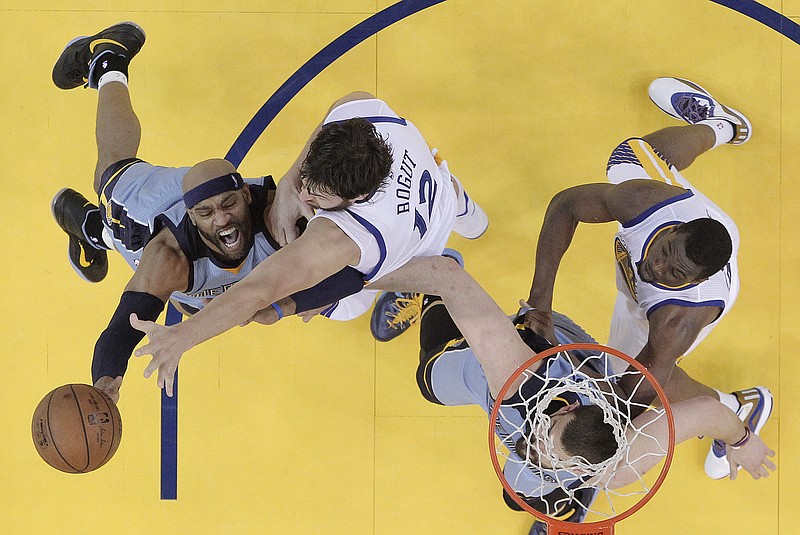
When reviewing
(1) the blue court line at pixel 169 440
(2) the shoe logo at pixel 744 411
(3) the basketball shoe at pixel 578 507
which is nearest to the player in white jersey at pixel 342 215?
(1) the blue court line at pixel 169 440

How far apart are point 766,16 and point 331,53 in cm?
227

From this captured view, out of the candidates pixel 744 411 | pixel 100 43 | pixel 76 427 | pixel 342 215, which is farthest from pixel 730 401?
pixel 100 43

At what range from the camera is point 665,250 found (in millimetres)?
2730

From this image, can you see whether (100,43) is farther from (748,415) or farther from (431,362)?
(748,415)

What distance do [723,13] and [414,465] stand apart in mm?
2840

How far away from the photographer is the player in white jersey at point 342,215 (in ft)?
6.85

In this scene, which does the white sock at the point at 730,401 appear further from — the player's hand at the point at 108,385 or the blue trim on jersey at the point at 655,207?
the player's hand at the point at 108,385

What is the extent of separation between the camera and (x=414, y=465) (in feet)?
11.8

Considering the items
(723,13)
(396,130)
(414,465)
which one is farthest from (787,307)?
(396,130)

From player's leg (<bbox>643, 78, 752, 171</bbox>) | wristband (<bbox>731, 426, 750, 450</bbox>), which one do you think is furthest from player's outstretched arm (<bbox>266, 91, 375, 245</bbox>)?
wristband (<bbox>731, 426, 750, 450</bbox>)

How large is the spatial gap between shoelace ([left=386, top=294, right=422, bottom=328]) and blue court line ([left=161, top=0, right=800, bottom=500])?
43.3 inches

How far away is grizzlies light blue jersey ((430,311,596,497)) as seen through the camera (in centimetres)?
270

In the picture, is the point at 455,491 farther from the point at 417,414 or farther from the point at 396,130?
the point at 396,130

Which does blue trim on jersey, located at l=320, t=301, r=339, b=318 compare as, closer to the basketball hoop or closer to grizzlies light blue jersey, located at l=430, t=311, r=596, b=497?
grizzlies light blue jersey, located at l=430, t=311, r=596, b=497
